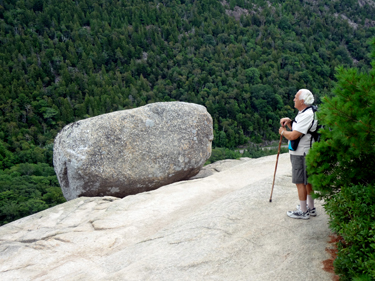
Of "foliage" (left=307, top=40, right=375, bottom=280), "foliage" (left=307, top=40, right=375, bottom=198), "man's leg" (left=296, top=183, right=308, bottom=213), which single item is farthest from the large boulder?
"foliage" (left=307, top=40, right=375, bottom=280)

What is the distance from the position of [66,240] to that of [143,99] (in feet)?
233

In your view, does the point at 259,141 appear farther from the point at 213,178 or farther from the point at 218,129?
the point at 213,178

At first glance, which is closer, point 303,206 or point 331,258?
point 331,258

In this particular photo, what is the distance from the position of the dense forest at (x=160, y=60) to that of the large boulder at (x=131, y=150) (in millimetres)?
28948

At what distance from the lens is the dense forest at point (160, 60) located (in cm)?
6894

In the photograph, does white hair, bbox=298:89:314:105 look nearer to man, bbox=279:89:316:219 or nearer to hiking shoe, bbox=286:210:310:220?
man, bbox=279:89:316:219

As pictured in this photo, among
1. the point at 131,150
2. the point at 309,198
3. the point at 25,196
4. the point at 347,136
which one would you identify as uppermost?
the point at 347,136

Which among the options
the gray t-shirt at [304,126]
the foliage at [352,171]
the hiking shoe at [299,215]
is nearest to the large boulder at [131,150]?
the hiking shoe at [299,215]

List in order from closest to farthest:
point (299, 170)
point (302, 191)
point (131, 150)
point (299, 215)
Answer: point (299, 170) < point (302, 191) < point (299, 215) < point (131, 150)

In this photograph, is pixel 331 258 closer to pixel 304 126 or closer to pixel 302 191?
pixel 302 191

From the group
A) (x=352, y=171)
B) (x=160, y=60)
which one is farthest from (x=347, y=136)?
(x=160, y=60)

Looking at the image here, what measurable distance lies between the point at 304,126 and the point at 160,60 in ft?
310

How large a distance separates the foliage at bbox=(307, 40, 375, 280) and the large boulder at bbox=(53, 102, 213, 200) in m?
9.26

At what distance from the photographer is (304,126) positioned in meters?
6.06
